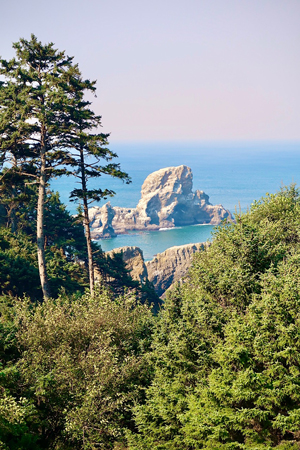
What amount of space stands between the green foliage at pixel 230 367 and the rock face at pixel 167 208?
141 metres

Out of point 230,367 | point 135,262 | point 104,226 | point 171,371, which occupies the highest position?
point 104,226

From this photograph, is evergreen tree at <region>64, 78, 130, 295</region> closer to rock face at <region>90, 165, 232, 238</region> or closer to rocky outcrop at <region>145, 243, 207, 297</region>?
rocky outcrop at <region>145, 243, 207, 297</region>

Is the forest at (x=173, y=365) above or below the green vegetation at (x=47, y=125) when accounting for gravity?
below

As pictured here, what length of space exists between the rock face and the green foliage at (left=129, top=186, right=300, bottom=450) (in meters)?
141

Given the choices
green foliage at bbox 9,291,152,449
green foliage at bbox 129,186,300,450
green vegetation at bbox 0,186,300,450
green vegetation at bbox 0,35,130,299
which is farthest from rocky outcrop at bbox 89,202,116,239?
green foliage at bbox 129,186,300,450

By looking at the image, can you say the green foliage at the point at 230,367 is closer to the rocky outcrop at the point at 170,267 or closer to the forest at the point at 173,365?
the forest at the point at 173,365

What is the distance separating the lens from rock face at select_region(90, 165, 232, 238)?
16500 centimetres

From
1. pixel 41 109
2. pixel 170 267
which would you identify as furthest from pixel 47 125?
pixel 170 267

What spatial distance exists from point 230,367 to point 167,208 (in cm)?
16420

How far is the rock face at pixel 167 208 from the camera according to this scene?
165000mm

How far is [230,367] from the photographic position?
12.2 metres

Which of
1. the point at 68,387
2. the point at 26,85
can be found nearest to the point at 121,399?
the point at 68,387

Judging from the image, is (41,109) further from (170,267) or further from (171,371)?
(170,267)

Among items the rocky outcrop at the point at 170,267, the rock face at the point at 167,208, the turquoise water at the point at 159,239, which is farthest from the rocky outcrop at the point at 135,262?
the rock face at the point at 167,208
